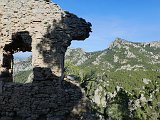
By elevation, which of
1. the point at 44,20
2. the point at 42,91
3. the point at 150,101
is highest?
the point at 44,20

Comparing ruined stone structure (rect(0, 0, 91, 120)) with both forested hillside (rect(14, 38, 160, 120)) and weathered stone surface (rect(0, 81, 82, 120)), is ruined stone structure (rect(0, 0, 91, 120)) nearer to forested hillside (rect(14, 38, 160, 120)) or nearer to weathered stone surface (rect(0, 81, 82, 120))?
weathered stone surface (rect(0, 81, 82, 120))

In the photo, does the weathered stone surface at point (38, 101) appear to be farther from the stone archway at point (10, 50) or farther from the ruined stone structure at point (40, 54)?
the stone archway at point (10, 50)

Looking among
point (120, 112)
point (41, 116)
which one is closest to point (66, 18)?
point (41, 116)

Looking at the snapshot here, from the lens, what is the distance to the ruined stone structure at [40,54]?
473 inches

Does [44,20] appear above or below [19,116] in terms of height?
above

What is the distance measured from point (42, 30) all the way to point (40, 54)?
88 cm

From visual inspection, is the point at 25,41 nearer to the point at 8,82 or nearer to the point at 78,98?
the point at 8,82

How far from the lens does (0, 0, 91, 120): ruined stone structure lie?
12.0 m

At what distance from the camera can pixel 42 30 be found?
12.7m

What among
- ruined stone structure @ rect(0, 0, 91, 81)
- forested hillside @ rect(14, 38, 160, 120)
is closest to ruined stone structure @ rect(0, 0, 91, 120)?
ruined stone structure @ rect(0, 0, 91, 81)

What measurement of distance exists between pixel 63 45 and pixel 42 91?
1834 mm

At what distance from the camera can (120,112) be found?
51.5m

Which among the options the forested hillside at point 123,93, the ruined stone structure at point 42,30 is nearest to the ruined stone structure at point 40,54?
the ruined stone structure at point 42,30

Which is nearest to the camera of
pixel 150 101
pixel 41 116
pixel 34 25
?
pixel 41 116
